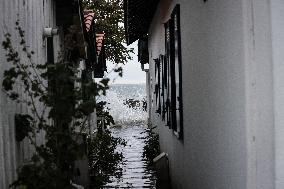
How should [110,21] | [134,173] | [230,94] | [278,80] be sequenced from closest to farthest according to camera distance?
[278,80]
[230,94]
[134,173]
[110,21]

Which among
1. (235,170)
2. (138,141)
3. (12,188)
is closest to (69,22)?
(12,188)

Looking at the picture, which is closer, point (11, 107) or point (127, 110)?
point (11, 107)

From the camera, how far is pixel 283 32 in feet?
10.4

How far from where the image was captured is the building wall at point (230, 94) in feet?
10.7

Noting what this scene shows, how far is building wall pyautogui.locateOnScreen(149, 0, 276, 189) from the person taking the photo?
325 centimetres

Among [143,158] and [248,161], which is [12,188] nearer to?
[248,161]

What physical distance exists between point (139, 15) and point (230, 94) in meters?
11.1

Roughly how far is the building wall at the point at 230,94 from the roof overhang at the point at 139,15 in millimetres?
6073

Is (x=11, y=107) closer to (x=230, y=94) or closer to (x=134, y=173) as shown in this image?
(x=230, y=94)

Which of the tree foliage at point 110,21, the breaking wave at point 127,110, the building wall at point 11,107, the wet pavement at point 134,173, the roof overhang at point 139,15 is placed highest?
the tree foliage at point 110,21

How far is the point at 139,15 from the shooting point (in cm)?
1462

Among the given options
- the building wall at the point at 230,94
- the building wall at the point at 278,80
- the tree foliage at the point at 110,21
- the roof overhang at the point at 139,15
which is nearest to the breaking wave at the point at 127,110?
the tree foliage at the point at 110,21

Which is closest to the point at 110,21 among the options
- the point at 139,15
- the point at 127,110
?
the point at 127,110

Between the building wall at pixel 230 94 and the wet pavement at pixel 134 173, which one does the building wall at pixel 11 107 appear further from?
the wet pavement at pixel 134 173
